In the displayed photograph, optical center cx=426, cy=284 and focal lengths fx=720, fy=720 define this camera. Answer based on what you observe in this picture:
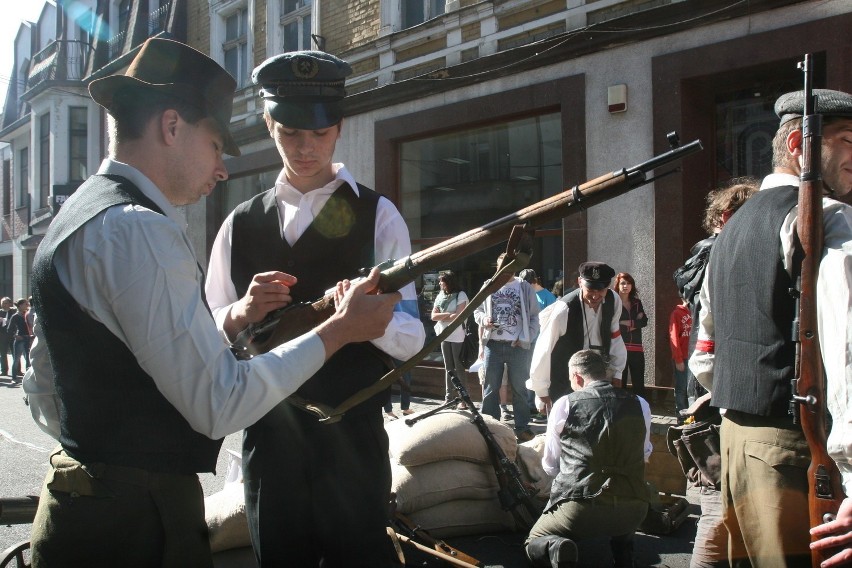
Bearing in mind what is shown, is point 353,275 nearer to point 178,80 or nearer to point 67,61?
point 178,80

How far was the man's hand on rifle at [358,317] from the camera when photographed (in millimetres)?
1708

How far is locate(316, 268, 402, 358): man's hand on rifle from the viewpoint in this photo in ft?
5.60

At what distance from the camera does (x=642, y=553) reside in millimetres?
4355

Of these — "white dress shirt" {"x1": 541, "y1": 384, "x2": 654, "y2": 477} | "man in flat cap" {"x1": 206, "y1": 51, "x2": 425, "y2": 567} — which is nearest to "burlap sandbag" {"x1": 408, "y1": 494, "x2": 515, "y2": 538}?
"white dress shirt" {"x1": 541, "y1": 384, "x2": 654, "y2": 477}

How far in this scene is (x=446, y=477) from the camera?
4.53 metres

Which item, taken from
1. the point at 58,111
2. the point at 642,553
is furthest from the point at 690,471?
the point at 58,111

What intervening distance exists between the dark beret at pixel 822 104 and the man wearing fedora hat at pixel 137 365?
1.57 metres

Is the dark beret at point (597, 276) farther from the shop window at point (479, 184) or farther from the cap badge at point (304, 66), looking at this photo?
the cap badge at point (304, 66)

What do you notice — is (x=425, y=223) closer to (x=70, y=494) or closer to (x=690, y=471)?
(x=690, y=471)

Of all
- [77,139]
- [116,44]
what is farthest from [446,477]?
[77,139]

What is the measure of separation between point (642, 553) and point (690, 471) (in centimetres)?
157

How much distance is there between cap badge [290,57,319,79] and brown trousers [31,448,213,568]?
132cm

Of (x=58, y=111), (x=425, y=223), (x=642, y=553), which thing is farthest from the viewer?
(x=58, y=111)

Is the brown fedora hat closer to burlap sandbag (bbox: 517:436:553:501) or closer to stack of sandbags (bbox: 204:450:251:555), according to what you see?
stack of sandbags (bbox: 204:450:251:555)
